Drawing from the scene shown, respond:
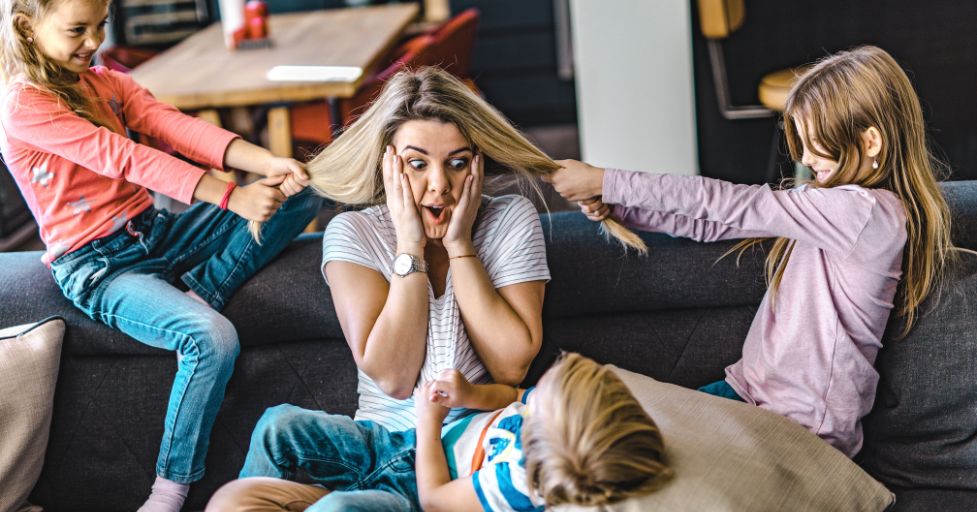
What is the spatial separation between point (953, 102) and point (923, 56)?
0.22 metres

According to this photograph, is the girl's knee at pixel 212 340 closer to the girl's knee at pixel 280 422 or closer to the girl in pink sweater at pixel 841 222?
the girl's knee at pixel 280 422

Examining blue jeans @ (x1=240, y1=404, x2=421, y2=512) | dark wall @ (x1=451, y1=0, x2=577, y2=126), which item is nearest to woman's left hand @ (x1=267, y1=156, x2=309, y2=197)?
blue jeans @ (x1=240, y1=404, x2=421, y2=512)

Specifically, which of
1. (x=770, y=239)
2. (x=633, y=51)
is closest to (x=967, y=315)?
(x=770, y=239)

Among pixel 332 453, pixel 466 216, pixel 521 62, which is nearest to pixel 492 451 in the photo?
pixel 332 453

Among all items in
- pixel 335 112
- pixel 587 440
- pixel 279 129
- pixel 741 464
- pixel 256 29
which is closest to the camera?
pixel 587 440

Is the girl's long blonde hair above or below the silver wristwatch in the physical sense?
above

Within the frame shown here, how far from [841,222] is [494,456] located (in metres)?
0.72

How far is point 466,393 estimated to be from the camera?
67.6 inches

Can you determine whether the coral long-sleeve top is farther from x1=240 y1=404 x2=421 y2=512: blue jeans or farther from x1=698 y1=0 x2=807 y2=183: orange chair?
x1=698 y1=0 x2=807 y2=183: orange chair

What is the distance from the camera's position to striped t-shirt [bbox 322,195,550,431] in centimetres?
185

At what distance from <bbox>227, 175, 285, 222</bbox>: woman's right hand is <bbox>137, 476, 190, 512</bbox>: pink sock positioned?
55 centimetres

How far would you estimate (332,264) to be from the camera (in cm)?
186

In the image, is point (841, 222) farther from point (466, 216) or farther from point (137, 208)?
point (137, 208)

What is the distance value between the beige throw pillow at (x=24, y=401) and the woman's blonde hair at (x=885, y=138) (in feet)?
4.98
